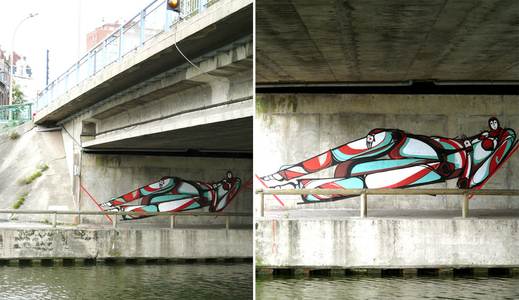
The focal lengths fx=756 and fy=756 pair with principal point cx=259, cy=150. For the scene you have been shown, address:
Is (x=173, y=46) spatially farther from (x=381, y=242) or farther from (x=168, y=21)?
(x=381, y=242)

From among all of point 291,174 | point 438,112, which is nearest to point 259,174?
point 291,174

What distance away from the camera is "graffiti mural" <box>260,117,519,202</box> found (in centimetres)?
2094

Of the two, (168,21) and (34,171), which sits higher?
(168,21)

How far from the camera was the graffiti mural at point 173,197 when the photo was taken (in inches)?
1202

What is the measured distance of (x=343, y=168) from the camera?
69.7ft

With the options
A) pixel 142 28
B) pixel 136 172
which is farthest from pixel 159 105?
pixel 136 172

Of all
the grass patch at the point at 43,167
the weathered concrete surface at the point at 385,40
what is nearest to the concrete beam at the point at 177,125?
the weathered concrete surface at the point at 385,40

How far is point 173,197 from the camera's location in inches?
1211

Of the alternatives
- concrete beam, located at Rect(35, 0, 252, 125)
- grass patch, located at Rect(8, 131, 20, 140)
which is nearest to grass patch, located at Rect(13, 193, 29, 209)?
grass patch, located at Rect(8, 131, 20, 140)

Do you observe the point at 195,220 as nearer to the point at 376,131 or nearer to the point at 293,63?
the point at 376,131

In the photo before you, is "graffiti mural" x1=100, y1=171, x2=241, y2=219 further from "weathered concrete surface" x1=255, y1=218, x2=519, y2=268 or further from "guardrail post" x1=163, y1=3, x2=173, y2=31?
"guardrail post" x1=163, y1=3, x2=173, y2=31

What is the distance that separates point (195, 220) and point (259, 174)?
32.8 ft

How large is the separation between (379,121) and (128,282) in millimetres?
8424

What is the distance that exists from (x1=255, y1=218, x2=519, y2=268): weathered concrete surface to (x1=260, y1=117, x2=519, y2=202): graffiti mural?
130 inches
